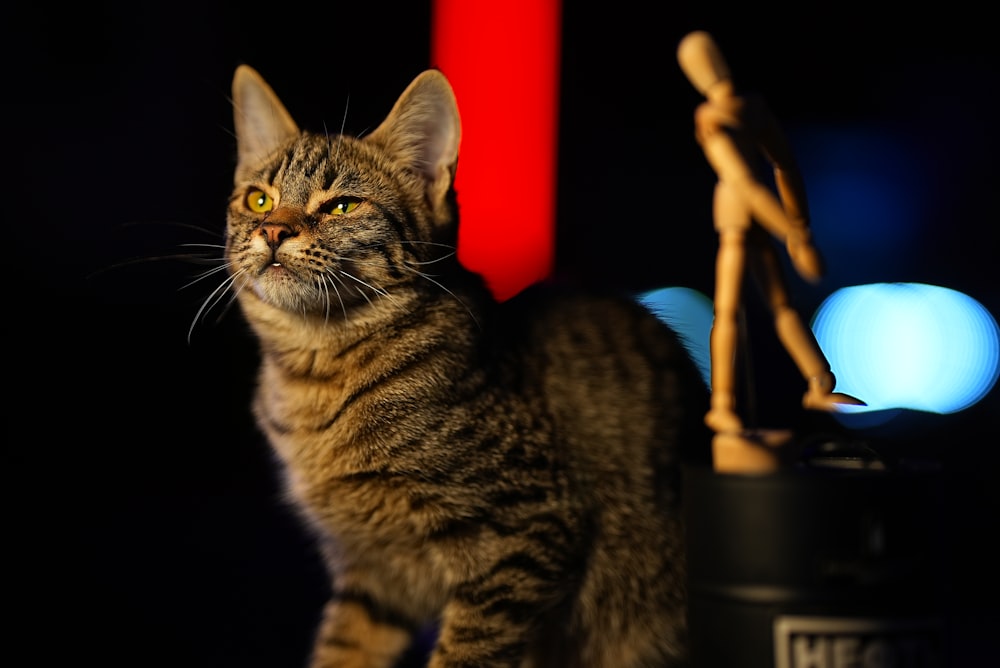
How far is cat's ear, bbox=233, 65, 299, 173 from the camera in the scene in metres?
1.29

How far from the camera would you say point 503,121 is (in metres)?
1.84

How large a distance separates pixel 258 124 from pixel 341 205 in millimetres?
252

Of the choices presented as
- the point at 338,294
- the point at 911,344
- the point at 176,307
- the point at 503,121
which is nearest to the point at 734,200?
the point at 338,294

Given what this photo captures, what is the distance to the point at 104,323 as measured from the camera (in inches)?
77.0

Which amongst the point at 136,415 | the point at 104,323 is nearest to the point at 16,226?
the point at 104,323

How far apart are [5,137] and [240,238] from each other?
35.3 inches

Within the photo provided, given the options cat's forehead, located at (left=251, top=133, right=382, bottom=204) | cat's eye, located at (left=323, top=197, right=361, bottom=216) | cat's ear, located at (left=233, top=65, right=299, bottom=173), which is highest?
cat's ear, located at (left=233, top=65, right=299, bottom=173)

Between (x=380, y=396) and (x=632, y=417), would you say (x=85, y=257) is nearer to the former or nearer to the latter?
(x=380, y=396)

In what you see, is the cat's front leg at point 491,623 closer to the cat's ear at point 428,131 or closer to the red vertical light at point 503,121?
the cat's ear at point 428,131

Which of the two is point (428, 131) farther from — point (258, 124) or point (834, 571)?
point (834, 571)

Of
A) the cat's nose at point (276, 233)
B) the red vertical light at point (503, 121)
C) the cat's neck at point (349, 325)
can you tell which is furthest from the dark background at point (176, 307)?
the cat's nose at point (276, 233)

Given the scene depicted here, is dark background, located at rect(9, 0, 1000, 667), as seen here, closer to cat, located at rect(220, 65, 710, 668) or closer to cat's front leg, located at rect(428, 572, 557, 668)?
cat, located at rect(220, 65, 710, 668)

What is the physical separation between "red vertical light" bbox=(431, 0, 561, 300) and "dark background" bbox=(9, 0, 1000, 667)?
0.05 meters

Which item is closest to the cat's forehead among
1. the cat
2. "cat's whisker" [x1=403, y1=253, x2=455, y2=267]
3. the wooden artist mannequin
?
the cat
